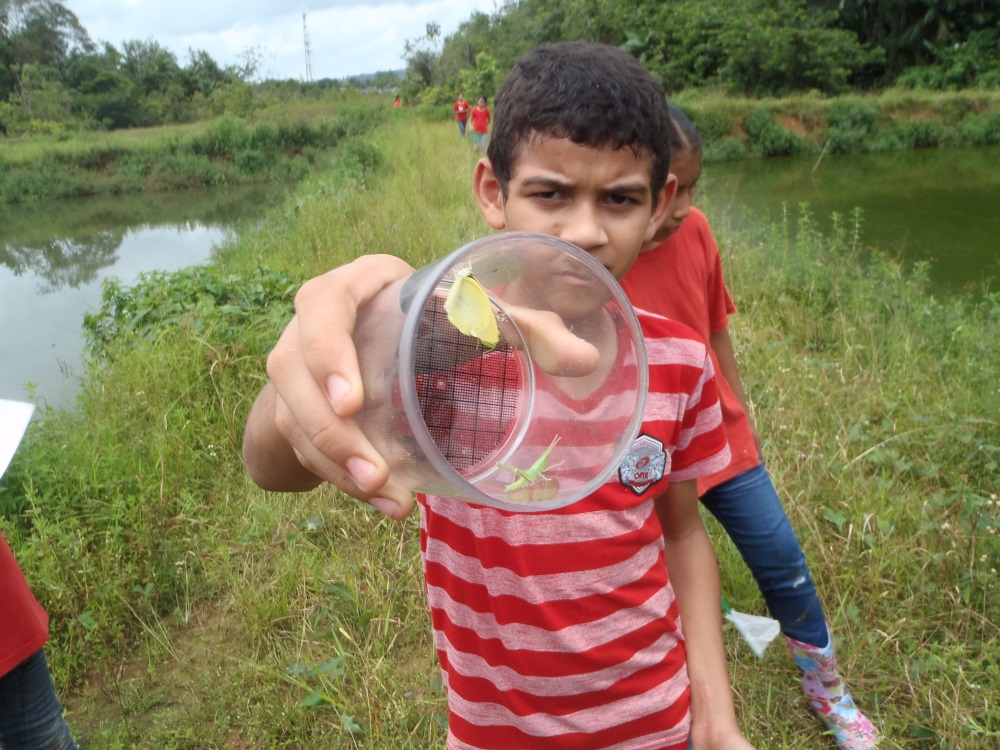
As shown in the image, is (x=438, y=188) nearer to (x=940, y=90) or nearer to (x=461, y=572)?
(x=461, y=572)

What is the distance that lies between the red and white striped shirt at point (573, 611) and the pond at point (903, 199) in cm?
469

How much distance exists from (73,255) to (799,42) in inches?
877

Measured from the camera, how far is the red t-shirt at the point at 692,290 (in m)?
1.70

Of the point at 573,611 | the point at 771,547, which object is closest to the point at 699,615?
the point at 573,611

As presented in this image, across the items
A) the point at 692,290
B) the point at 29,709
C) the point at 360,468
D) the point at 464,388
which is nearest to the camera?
the point at 360,468

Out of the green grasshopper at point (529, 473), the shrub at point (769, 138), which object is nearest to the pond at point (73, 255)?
the green grasshopper at point (529, 473)

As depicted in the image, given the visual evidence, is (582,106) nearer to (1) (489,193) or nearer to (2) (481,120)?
(1) (489,193)

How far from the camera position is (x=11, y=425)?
1488 mm

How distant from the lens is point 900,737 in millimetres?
1875

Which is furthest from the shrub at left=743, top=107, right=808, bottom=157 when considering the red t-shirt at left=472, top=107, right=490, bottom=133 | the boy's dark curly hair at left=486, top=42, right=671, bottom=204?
the boy's dark curly hair at left=486, top=42, right=671, bottom=204

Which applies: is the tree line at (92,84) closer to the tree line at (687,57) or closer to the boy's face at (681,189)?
the tree line at (687,57)

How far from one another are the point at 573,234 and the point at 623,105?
0.22 meters

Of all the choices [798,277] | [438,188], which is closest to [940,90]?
[438,188]

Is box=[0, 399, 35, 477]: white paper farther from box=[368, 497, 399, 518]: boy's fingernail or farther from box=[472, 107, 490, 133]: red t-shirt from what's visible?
box=[472, 107, 490, 133]: red t-shirt
